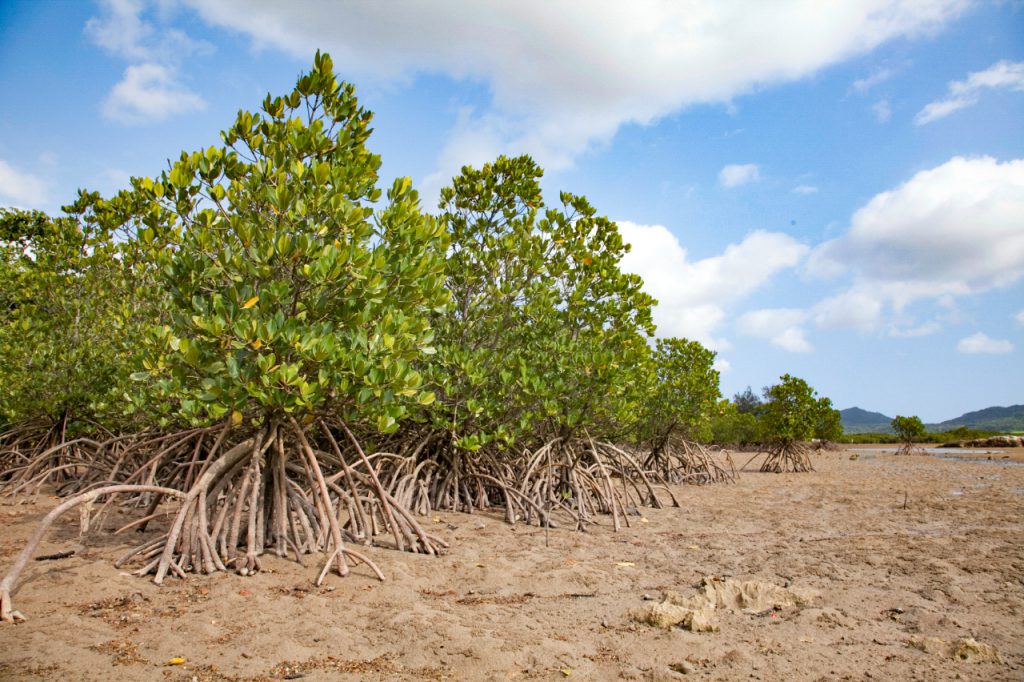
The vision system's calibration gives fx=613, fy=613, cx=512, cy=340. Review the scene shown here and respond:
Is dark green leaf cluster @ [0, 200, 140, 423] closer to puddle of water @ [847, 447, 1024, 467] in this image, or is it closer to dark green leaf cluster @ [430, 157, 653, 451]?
dark green leaf cluster @ [430, 157, 653, 451]

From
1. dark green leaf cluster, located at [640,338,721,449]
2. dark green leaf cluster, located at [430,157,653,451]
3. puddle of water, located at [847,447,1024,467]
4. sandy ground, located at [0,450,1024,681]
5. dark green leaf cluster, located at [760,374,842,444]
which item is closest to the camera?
sandy ground, located at [0,450,1024,681]

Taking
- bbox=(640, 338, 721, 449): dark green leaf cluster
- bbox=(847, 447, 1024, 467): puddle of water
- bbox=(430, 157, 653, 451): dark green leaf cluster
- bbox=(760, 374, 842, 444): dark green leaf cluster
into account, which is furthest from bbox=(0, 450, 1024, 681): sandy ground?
bbox=(847, 447, 1024, 467): puddle of water

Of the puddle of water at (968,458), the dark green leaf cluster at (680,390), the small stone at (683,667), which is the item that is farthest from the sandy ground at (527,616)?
the puddle of water at (968,458)

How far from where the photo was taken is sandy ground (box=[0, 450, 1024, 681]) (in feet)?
9.73

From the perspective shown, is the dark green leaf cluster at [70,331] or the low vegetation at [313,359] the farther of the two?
the dark green leaf cluster at [70,331]

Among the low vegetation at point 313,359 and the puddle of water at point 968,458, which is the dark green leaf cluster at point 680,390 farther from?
the puddle of water at point 968,458

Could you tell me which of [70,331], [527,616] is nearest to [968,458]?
[527,616]

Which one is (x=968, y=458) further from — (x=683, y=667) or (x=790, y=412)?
(x=683, y=667)

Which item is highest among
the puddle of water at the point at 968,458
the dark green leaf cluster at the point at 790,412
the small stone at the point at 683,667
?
the dark green leaf cluster at the point at 790,412

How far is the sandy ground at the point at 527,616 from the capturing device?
2.97 metres

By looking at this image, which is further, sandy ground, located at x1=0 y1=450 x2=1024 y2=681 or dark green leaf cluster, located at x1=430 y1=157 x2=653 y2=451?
dark green leaf cluster, located at x1=430 y1=157 x2=653 y2=451

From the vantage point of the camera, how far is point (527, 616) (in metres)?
3.78

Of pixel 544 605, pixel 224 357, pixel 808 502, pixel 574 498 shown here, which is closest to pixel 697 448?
pixel 808 502

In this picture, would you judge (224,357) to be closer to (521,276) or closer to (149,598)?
(149,598)
